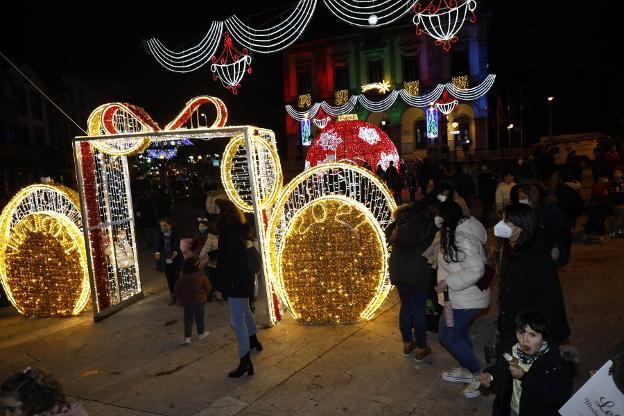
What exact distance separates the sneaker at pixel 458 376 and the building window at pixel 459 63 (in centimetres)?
3208

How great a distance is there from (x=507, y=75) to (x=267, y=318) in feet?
123

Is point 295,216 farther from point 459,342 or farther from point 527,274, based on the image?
point 527,274

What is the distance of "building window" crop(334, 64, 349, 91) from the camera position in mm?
37406

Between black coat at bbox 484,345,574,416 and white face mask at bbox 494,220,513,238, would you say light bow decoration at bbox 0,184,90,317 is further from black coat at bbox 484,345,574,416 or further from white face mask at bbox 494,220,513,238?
black coat at bbox 484,345,574,416

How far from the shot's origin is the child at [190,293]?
586 cm

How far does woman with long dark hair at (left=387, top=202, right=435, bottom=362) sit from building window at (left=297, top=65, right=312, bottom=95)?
34543 millimetres

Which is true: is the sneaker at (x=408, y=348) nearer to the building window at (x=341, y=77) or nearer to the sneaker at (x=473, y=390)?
the sneaker at (x=473, y=390)

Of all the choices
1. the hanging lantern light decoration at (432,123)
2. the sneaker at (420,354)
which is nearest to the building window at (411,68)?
the hanging lantern light decoration at (432,123)

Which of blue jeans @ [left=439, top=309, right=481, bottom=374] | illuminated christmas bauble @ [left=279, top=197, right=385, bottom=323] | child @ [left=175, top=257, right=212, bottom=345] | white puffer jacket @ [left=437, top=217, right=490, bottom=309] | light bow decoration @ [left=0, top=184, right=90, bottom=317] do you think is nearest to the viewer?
white puffer jacket @ [left=437, top=217, right=490, bottom=309]

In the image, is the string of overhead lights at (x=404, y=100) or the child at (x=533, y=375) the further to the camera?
the string of overhead lights at (x=404, y=100)

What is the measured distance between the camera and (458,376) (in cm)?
446

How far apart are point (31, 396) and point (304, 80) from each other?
1490 inches

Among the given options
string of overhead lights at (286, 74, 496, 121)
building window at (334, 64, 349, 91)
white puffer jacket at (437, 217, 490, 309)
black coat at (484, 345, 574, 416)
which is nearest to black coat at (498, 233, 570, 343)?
white puffer jacket at (437, 217, 490, 309)

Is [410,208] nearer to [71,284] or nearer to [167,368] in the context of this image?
[167,368]
